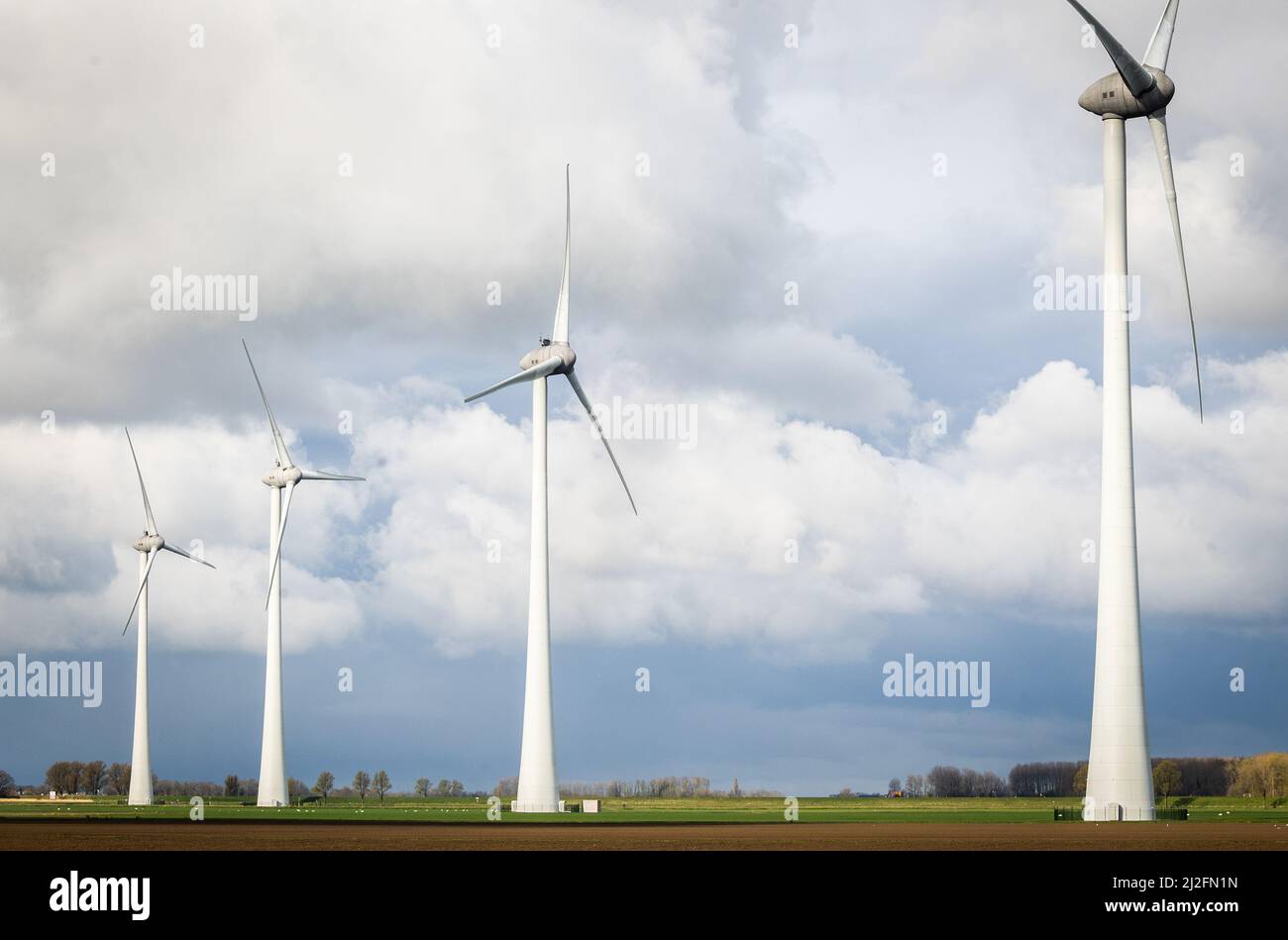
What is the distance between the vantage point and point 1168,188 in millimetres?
81688

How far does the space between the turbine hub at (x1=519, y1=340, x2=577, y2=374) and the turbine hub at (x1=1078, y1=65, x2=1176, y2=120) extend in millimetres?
44073

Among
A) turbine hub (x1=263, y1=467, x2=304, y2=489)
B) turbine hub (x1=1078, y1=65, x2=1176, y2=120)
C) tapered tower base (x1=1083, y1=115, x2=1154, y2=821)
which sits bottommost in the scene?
Result: tapered tower base (x1=1083, y1=115, x2=1154, y2=821)

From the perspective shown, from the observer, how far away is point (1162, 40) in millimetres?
88250

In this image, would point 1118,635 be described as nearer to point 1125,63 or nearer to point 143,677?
point 1125,63

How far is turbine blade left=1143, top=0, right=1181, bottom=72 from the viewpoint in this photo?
87.8 m

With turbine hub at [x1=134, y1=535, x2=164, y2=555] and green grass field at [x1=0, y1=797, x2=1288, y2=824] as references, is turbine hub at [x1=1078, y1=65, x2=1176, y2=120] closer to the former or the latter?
green grass field at [x1=0, y1=797, x2=1288, y2=824]

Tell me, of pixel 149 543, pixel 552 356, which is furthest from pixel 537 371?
pixel 149 543

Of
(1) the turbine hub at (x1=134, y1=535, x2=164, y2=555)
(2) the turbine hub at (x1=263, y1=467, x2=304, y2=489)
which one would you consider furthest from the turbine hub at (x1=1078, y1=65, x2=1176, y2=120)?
(1) the turbine hub at (x1=134, y1=535, x2=164, y2=555)

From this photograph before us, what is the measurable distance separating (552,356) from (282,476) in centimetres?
3703

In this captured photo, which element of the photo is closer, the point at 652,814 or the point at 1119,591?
the point at 1119,591
